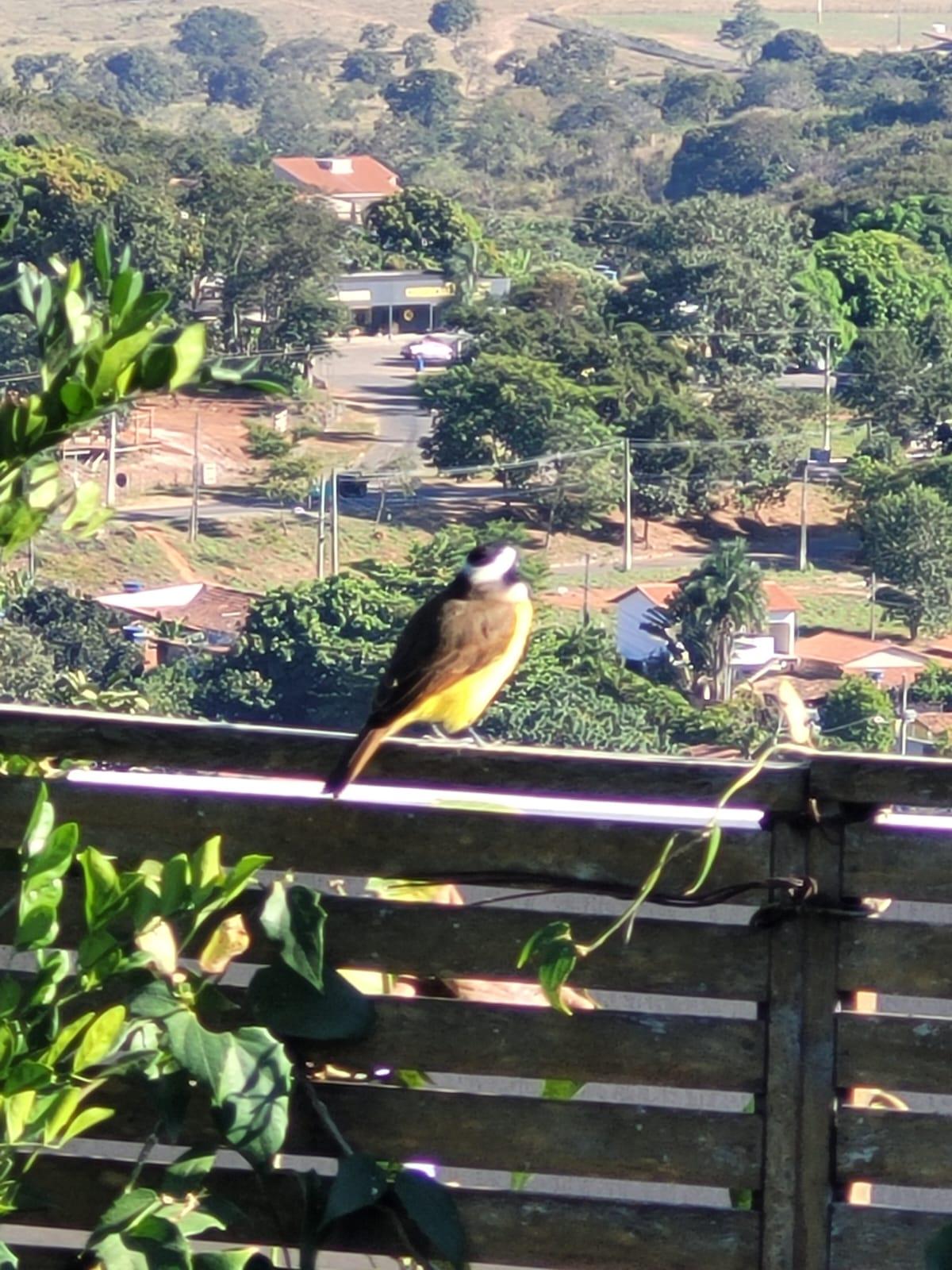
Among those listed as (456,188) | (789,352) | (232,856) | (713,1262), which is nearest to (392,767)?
(232,856)

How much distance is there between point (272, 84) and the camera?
103625mm

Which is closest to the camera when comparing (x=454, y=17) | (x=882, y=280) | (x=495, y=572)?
(x=495, y=572)

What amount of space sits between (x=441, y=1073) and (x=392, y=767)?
32 cm

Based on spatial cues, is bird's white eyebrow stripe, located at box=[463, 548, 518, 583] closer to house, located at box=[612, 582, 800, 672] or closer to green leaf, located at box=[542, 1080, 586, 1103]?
green leaf, located at box=[542, 1080, 586, 1103]

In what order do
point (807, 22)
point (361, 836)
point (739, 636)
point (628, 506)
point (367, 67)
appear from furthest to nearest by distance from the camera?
point (807, 22) → point (367, 67) → point (628, 506) → point (739, 636) → point (361, 836)

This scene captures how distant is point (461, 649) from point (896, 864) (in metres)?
1.58

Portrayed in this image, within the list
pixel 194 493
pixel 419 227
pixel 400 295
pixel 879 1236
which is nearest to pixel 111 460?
pixel 194 493

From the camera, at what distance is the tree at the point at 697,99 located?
96.8m

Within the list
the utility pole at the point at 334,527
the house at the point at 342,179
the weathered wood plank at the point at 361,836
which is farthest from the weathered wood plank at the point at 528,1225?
the house at the point at 342,179

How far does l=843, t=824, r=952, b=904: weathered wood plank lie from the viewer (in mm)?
2002

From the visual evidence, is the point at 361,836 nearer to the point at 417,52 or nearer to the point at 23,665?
the point at 23,665

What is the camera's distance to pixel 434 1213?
2.06 m

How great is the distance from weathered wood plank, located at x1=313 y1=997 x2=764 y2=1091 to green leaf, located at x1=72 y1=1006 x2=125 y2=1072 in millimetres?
288

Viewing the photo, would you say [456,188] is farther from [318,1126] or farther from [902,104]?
[318,1126]
